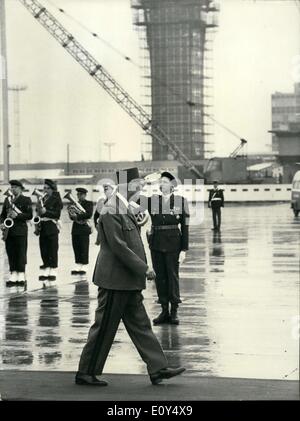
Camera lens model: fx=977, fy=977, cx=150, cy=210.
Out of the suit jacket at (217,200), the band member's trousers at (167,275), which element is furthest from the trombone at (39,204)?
the suit jacket at (217,200)

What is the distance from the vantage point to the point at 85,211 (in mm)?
18422

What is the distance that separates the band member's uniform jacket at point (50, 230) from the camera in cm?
1662

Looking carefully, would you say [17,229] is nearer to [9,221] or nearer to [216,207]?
[9,221]

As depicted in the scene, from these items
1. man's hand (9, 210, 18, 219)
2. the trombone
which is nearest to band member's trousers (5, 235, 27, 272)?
man's hand (9, 210, 18, 219)

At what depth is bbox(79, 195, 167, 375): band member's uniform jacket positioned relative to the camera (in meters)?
8.23

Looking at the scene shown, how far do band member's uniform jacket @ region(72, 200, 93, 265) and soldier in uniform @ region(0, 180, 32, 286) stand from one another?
6.99 ft

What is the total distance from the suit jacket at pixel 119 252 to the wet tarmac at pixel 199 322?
1116 mm

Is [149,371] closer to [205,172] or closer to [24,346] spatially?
[24,346]

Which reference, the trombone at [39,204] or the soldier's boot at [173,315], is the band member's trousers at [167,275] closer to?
the soldier's boot at [173,315]

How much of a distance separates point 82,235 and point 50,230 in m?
1.82

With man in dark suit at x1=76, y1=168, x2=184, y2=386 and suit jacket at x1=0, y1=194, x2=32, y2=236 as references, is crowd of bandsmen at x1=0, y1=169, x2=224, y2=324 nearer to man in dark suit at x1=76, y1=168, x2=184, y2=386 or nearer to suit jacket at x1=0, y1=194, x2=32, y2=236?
suit jacket at x1=0, y1=194, x2=32, y2=236

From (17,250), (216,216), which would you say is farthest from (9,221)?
(216,216)

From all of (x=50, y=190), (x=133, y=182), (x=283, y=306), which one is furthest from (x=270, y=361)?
(x=50, y=190)
